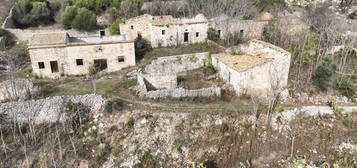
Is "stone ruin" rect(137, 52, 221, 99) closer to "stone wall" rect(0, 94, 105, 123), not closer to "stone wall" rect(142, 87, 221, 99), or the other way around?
"stone wall" rect(142, 87, 221, 99)

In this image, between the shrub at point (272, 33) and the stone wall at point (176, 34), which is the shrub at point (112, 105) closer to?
the stone wall at point (176, 34)

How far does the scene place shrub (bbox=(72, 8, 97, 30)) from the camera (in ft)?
127

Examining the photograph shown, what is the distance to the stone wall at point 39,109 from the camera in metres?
19.8

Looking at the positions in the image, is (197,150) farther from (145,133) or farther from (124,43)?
(124,43)

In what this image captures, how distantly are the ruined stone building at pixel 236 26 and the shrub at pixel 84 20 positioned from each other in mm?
16851

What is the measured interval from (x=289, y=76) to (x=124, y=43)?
1584 centimetres

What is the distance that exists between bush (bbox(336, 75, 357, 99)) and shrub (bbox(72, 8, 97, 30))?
1230 inches

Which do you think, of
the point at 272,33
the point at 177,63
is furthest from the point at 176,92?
the point at 272,33

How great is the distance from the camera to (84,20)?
3897 cm

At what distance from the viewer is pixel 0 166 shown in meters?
16.8

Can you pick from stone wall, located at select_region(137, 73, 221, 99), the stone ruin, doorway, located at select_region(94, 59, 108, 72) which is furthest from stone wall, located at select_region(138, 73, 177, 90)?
doorway, located at select_region(94, 59, 108, 72)

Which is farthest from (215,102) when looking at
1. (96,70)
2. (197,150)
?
(96,70)

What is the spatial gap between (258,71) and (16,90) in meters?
19.4

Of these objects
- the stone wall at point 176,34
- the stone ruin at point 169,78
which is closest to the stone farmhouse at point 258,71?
the stone ruin at point 169,78
